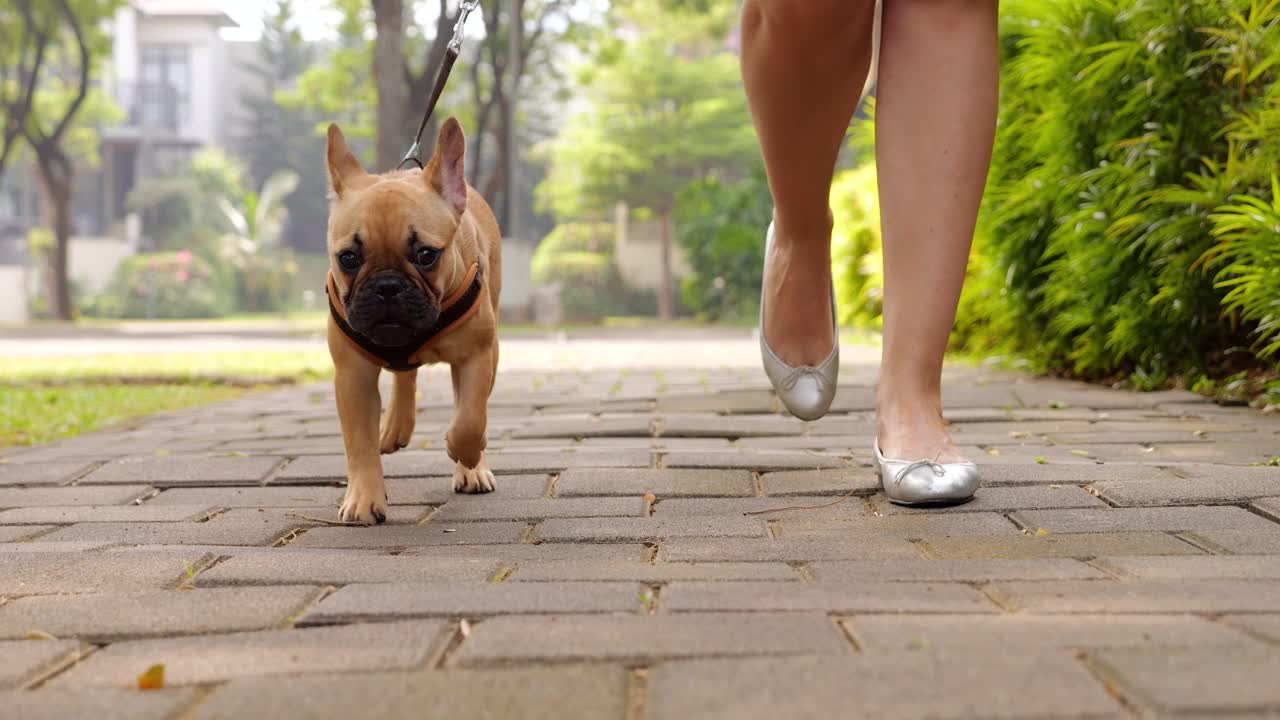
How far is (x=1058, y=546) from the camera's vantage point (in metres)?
2.26

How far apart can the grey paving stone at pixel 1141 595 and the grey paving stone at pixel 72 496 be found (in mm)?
2200

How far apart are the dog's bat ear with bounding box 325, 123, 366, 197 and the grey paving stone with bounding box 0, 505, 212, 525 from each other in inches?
31.9

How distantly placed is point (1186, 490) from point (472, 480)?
1.62 metres

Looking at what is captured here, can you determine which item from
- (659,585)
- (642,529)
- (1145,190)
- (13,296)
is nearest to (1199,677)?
(659,585)

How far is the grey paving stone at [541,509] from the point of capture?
2.79m

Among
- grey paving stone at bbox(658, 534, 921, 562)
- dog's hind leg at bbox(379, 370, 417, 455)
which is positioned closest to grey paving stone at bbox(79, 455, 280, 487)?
dog's hind leg at bbox(379, 370, 417, 455)

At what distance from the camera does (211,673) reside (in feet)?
5.26

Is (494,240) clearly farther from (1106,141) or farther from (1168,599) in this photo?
(1106,141)

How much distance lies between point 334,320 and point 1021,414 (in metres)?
2.55

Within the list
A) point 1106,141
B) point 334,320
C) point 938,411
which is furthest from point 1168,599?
point 1106,141

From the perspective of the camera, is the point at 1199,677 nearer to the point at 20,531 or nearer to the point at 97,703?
the point at 97,703

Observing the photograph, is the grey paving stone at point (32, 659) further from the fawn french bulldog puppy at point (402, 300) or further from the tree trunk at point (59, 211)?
the tree trunk at point (59, 211)

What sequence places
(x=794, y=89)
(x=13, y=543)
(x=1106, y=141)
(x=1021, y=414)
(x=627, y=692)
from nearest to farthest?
(x=627, y=692) < (x=13, y=543) < (x=794, y=89) < (x=1021, y=414) < (x=1106, y=141)

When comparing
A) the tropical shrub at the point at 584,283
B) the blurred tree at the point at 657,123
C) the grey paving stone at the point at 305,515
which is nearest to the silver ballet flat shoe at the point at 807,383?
the grey paving stone at the point at 305,515
